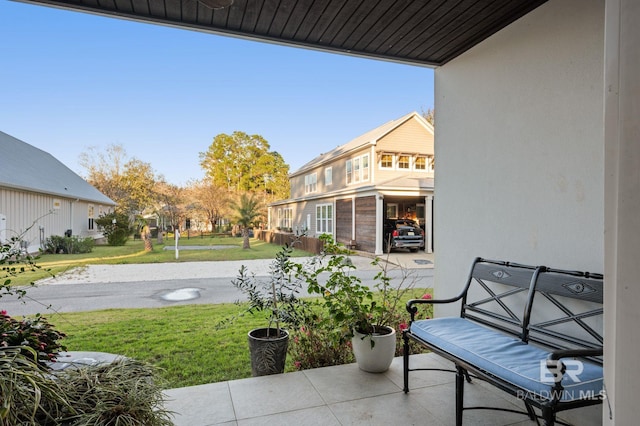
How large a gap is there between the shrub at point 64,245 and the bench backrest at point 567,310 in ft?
55.2

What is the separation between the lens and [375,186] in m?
13.1

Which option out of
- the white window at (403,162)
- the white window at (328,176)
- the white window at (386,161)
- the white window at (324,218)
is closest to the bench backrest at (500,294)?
the white window at (386,161)

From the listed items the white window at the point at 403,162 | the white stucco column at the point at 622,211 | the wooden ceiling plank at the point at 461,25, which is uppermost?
the white window at the point at 403,162

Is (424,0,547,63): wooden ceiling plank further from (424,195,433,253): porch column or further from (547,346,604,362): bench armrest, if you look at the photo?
(424,195,433,253): porch column

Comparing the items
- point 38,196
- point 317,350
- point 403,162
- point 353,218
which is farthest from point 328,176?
point 317,350

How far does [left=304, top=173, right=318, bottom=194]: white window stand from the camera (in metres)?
21.7

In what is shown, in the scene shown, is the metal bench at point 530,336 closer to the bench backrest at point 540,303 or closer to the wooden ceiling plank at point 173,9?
the bench backrest at point 540,303

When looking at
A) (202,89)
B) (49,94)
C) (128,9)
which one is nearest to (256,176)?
(202,89)

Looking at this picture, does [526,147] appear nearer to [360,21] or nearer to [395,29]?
[395,29]

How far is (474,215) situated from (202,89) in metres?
20.6

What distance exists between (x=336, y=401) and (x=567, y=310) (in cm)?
166

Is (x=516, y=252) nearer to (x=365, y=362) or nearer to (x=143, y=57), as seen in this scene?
(x=365, y=362)

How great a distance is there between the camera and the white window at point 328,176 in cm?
1955

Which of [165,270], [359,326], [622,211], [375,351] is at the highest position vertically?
[622,211]
